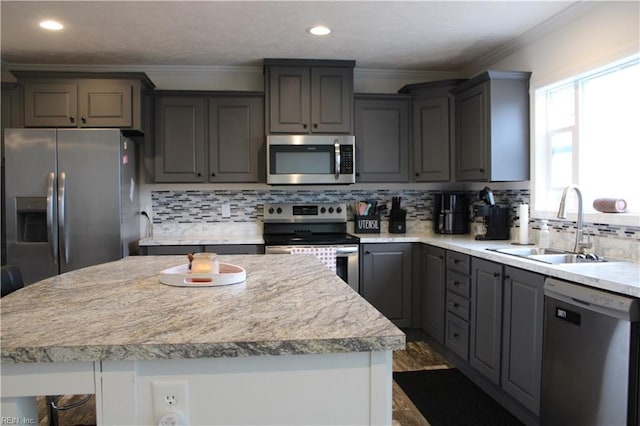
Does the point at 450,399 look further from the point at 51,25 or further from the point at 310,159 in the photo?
the point at 51,25

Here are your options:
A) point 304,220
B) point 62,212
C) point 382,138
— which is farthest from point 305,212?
point 62,212

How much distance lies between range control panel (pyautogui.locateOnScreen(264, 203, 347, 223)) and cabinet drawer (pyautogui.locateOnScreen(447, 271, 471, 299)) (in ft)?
4.06

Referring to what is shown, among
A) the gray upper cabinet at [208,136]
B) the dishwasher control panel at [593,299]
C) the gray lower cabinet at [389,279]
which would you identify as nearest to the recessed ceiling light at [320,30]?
the gray upper cabinet at [208,136]

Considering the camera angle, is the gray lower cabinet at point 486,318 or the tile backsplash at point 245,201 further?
the tile backsplash at point 245,201

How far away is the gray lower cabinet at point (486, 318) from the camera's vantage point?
8.91 ft

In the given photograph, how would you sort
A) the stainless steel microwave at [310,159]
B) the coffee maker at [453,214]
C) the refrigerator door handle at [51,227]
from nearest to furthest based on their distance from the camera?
the refrigerator door handle at [51,227]
the stainless steel microwave at [310,159]
the coffee maker at [453,214]

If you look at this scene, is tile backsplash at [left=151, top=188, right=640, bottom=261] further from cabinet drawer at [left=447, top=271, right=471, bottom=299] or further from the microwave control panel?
cabinet drawer at [left=447, top=271, right=471, bottom=299]

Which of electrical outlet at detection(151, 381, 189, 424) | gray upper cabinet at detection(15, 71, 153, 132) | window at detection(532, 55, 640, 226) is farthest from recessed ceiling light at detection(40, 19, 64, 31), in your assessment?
window at detection(532, 55, 640, 226)

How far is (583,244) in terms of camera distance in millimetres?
2633

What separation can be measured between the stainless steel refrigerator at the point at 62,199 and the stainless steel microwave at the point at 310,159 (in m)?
1.20

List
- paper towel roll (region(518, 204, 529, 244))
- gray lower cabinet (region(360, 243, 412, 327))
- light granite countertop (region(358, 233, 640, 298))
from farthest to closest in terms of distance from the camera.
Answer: gray lower cabinet (region(360, 243, 412, 327)) → paper towel roll (region(518, 204, 529, 244)) → light granite countertop (region(358, 233, 640, 298))

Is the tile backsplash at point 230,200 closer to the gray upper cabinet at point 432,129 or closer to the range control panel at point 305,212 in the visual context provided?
the range control panel at point 305,212

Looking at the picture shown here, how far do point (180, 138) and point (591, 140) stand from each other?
3.05 meters

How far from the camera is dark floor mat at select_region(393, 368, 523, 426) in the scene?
2.55 meters
